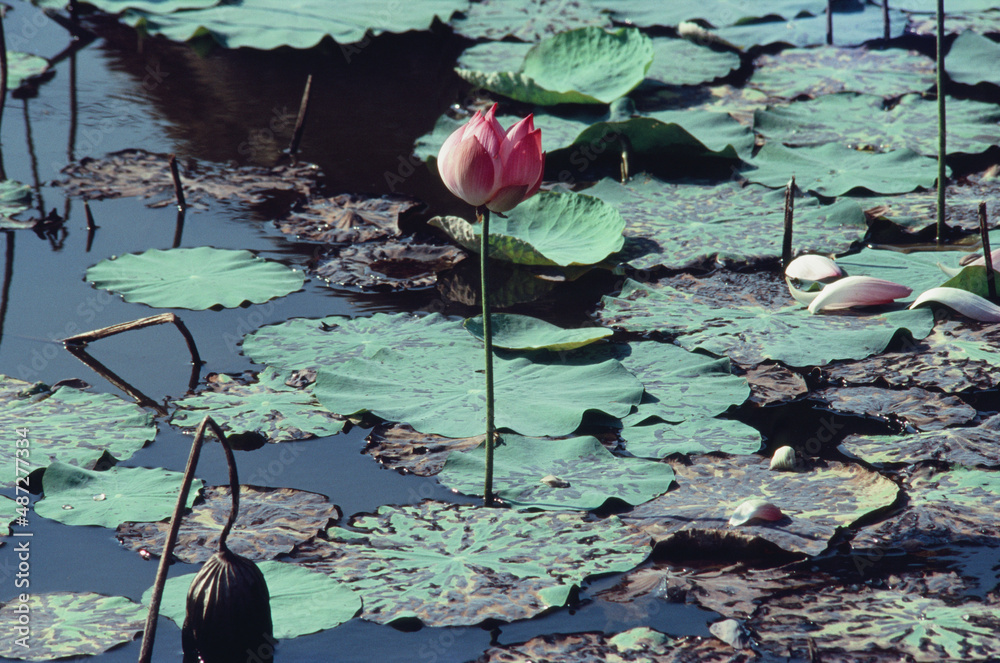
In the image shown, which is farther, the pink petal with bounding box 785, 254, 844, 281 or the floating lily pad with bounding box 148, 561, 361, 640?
the pink petal with bounding box 785, 254, 844, 281

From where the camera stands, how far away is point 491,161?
5.81 feet

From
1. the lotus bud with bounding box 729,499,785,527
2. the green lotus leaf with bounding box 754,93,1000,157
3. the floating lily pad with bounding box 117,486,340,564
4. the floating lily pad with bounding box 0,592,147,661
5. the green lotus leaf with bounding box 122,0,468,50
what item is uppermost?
the green lotus leaf with bounding box 122,0,468,50

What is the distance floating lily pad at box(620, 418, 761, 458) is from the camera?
209 centimetres

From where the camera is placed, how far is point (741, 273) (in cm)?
291

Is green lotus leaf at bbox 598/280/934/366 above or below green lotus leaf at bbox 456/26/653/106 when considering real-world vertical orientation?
below

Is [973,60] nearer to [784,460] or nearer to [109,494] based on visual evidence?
[784,460]

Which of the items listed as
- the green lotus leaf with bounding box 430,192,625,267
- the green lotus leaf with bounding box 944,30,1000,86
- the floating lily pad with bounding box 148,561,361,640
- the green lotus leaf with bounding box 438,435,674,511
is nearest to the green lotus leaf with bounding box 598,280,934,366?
the green lotus leaf with bounding box 430,192,625,267

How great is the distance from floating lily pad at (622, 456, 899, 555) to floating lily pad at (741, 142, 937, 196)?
5.51 ft

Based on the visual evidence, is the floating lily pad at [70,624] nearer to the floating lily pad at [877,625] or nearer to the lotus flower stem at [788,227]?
the floating lily pad at [877,625]

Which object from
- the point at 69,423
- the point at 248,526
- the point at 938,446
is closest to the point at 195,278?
the point at 69,423

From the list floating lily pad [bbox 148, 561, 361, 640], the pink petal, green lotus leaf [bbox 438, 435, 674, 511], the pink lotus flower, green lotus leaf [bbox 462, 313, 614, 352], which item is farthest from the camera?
the pink petal

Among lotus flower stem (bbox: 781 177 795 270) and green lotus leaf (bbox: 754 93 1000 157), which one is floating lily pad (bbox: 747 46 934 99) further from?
lotus flower stem (bbox: 781 177 795 270)

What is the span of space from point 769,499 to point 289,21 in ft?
12.9

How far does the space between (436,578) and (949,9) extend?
4958 millimetres
